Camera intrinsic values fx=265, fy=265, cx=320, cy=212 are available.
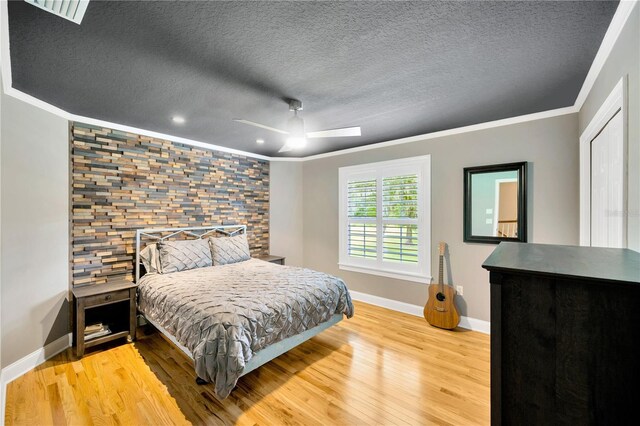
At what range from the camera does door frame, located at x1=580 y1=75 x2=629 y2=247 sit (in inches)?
56.1

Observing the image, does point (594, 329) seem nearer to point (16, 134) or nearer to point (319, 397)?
point (319, 397)

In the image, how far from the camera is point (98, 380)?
7.53ft

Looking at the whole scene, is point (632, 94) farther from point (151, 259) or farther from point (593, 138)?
point (151, 259)

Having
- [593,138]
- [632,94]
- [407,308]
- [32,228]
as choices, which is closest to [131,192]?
[32,228]

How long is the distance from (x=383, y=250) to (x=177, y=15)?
143 inches

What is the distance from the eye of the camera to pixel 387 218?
4.09 m

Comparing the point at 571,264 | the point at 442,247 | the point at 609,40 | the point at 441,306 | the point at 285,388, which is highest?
the point at 609,40

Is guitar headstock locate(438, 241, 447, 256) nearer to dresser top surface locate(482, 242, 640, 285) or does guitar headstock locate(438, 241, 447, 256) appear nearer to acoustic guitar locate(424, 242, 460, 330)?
acoustic guitar locate(424, 242, 460, 330)

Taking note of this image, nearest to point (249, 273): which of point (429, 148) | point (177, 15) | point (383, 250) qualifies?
point (383, 250)

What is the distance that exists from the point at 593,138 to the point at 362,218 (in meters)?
2.78

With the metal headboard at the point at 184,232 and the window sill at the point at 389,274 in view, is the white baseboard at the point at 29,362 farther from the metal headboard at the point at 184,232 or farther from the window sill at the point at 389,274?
the window sill at the point at 389,274

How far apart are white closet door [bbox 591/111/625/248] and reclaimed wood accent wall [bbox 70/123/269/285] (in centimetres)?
436

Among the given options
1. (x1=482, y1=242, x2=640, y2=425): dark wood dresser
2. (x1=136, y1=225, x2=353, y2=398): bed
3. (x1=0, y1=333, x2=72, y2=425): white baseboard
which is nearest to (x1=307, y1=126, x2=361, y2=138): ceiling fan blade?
(x1=136, y1=225, x2=353, y2=398): bed

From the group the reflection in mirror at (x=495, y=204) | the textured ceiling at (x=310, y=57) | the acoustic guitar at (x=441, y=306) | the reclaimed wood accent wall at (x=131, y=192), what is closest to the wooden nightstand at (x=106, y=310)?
the reclaimed wood accent wall at (x=131, y=192)
